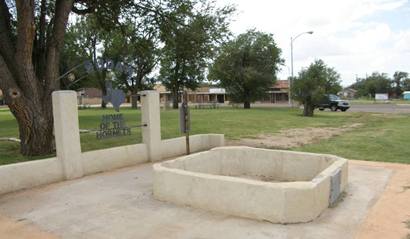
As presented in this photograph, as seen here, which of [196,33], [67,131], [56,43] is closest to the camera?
[67,131]

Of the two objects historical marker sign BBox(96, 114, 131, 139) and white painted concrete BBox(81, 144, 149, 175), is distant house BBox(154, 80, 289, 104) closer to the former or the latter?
white painted concrete BBox(81, 144, 149, 175)

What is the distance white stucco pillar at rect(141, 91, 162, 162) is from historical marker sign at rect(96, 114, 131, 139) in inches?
20.7

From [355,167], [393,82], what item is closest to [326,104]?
[355,167]

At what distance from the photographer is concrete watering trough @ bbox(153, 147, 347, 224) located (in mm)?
5062

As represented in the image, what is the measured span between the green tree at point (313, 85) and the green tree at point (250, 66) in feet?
37.5

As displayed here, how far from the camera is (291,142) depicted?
13.4 meters

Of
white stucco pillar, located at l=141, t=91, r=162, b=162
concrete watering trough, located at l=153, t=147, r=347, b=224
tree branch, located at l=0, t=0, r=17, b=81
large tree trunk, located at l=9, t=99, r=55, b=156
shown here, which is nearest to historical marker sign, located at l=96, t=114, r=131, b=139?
white stucco pillar, located at l=141, t=91, r=162, b=162

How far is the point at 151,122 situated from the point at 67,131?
8.07 feet

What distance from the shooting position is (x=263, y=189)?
5129mm

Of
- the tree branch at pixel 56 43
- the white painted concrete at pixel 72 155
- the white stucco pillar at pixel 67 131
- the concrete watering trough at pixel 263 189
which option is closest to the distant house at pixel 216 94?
the tree branch at pixel 56 43

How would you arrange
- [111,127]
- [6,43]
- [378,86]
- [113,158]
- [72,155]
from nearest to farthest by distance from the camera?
1. [72,155]
2. [113,158]
3. [111,127]
4. [6,43]
5. [378,86]

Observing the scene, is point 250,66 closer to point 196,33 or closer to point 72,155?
point 196,33

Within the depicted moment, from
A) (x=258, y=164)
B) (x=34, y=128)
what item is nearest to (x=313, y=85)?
(x=258, y=164)

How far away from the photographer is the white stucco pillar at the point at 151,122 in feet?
32.0
